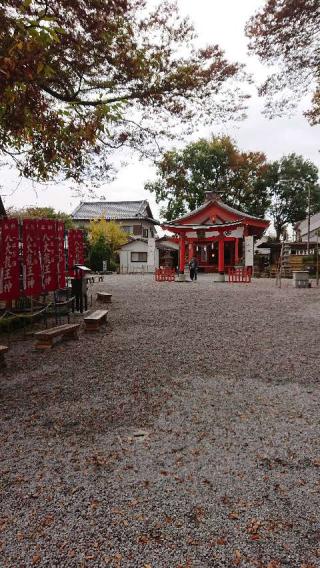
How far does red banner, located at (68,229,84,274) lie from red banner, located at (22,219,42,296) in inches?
64.4

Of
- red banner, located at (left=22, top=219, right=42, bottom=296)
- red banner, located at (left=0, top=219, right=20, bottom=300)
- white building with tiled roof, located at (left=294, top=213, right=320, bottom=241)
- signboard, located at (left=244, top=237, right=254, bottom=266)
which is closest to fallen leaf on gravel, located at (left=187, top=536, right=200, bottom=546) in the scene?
A: red banner, located at (left=0, top=219, right=20, bottom=300)

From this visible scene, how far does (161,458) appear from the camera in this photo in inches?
114

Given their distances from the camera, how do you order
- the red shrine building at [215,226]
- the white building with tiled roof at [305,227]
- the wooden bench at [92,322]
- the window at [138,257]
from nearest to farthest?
1. the wooden bench at [92,322]
2. the red shrine building at [215,226]
3. the window at [138,257]
4. the white building with tiled roof at [305,227]

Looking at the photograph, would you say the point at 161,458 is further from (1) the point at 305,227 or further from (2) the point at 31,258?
(1) the point at 305,227

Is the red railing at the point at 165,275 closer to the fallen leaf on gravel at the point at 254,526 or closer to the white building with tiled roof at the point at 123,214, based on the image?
the fallen leaf on gravel at the point at 254,526

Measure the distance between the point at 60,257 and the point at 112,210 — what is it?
3966 centimetres

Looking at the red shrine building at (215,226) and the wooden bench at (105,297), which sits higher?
the red shrine building at (215,226)

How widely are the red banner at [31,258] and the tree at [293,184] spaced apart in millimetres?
40093

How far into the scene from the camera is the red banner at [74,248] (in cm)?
975

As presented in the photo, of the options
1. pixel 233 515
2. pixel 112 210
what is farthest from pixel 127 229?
pixel 233 515

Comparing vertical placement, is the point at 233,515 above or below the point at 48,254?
below

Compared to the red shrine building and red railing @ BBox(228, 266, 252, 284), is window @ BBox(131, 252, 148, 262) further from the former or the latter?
red railing @ BBox(228, 266, 252, 284)

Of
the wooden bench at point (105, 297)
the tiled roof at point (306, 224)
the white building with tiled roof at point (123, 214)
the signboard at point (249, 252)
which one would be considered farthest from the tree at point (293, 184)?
the wooden bench at point (105, 297)

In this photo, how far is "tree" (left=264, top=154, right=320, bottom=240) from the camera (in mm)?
44406
